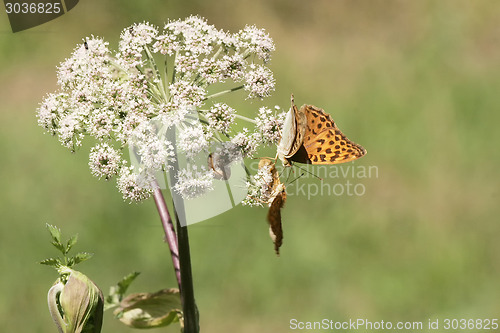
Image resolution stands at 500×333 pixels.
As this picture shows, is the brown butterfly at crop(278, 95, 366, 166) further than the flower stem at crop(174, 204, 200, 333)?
Yes

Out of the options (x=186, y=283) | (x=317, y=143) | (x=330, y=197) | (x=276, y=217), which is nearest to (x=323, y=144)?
(x=317, y=143)

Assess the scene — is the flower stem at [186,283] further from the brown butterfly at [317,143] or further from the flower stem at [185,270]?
the brown butterfly at [317,143]

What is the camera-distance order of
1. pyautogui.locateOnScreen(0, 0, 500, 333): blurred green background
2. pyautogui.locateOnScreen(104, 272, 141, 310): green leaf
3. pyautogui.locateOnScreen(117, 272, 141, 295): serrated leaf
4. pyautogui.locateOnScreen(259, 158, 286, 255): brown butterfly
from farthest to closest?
pyautogui.locateOnScreen(0, 0, 500, 333): blurred green background, pyautogui.locateOnScreen(104, 272, 141, 310): green leaf, pyautogui.locateOnScreen(117, 272, 141, 295): serrated leaf, pyautogui.locateOnScreen(259, 158, 286, 255): brown butterfly

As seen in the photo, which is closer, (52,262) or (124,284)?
(52,262)

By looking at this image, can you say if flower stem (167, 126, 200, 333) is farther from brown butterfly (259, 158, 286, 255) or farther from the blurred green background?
the blurred green background

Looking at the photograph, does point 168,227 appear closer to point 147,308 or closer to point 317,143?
point 147,308

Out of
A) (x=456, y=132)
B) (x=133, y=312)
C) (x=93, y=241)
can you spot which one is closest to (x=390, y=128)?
(x=456, y=132)

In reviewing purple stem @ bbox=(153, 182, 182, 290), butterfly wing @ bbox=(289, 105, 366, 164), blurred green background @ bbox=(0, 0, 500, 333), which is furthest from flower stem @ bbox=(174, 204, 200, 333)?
blurred green background @ bbox=(0, 0, 500, 333)
